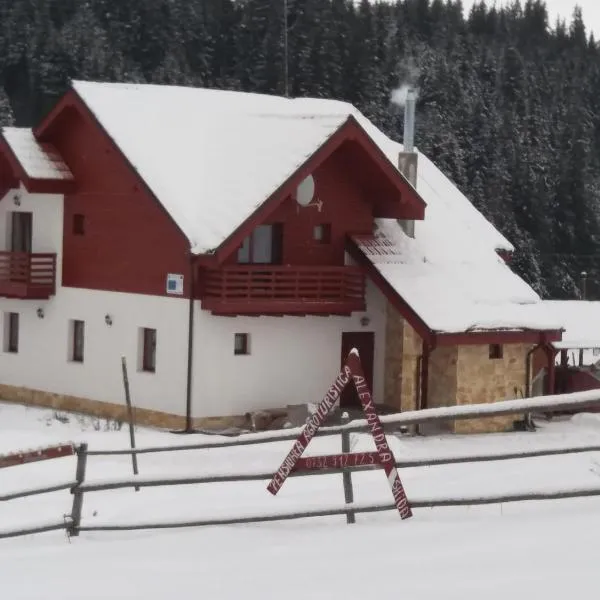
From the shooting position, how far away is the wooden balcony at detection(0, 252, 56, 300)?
28.6 metres

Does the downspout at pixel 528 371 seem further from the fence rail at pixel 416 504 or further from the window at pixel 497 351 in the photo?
the fence rail at pixel 416 504

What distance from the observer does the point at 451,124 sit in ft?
347

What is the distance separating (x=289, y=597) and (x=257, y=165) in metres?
17.9

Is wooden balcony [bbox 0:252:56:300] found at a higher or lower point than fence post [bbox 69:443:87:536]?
higher

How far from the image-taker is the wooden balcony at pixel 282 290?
25.5m

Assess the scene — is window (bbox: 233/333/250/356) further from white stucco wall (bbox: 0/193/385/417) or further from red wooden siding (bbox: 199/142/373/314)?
red wooden siding (bbox: 199/142/373/314)

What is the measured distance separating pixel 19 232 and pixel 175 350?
614cm

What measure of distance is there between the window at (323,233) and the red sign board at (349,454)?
15.6 meters

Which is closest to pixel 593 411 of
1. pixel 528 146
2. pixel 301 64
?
pixel 301 64

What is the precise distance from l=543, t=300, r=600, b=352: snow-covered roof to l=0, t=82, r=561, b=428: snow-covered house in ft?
12.3

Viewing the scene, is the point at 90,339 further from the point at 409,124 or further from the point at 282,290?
the point at 409,124

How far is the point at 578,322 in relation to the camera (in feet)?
117

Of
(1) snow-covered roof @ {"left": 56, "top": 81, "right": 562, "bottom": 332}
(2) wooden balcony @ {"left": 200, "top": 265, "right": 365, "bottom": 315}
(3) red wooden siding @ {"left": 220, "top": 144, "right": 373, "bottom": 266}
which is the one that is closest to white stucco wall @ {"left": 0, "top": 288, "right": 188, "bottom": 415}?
(2) wooden balcony @ {"left": 200, "top": 265, "right": 365, "bottom": 315}

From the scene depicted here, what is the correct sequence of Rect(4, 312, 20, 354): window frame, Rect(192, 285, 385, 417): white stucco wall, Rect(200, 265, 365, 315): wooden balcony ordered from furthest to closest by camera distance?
Rect(4, 312, 20, 354): window frame, Rect(192, 285, 385, 417): white stucco wall, Rect(200, 265, 365, 315): wooden balcony
